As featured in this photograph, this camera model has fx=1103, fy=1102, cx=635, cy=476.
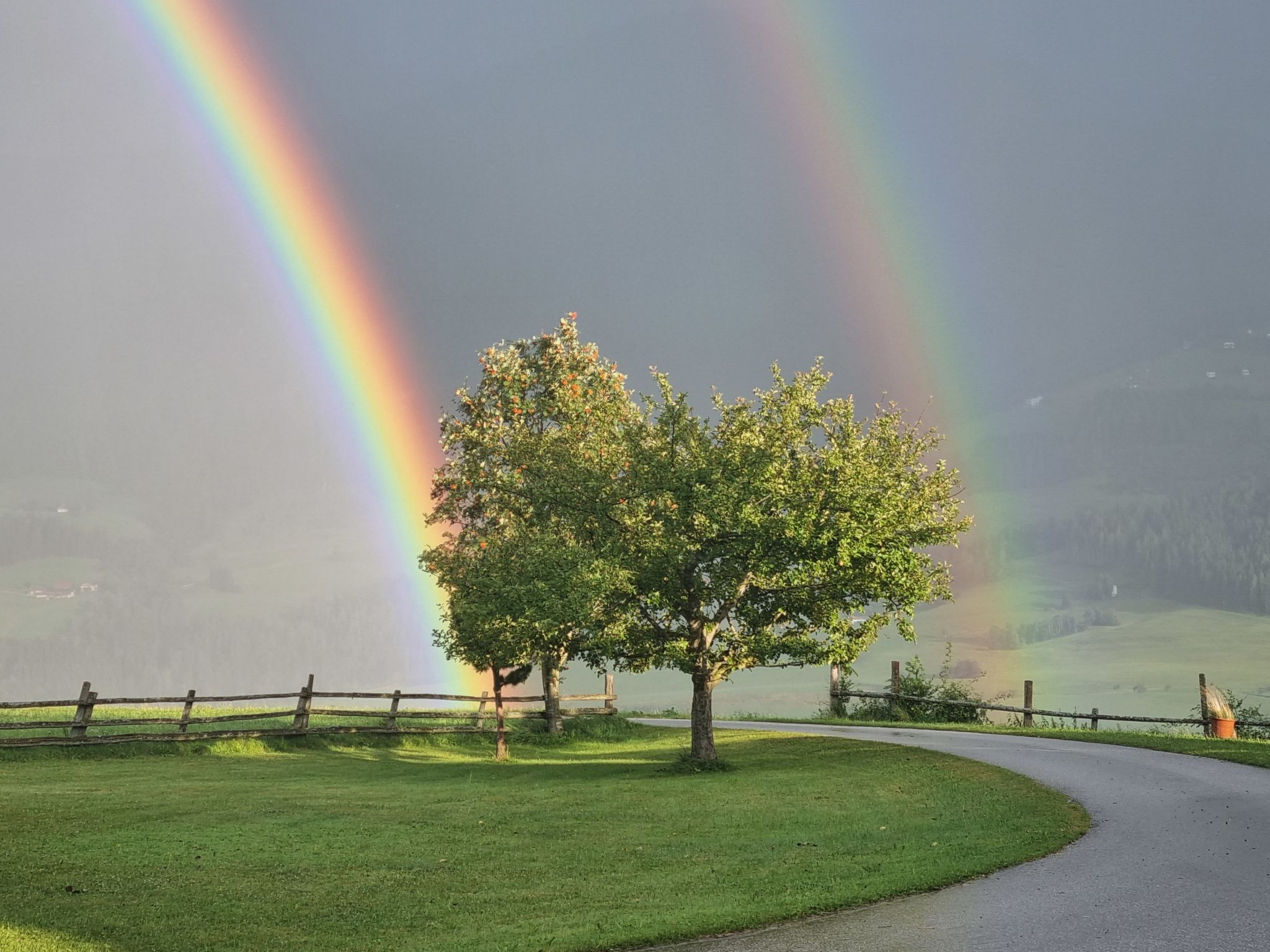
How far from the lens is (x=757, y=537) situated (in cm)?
2920

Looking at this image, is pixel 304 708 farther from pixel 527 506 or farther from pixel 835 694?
pixel 835 694

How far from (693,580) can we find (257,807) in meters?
12.9

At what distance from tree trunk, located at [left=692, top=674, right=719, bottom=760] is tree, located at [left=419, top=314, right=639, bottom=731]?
3.70 m

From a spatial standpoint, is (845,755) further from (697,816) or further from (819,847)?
(819,847)

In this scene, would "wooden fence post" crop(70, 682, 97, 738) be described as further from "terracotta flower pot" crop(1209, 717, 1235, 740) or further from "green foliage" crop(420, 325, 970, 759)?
"terracotta flower pot" crop(1209, 717, 1235, 740)

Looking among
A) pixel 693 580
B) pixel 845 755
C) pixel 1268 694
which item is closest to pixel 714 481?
pixel 693 580

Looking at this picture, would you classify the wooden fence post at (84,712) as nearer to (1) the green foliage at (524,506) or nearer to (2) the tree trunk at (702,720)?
(1) the green foliage at (524,506)

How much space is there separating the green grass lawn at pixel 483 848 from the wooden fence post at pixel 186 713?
5574mm

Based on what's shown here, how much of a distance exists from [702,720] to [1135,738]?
47.5ft

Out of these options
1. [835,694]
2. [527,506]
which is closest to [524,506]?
[527,506]

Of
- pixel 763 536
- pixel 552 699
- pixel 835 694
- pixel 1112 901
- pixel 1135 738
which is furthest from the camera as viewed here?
pixel 835 694

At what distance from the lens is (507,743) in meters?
40.8

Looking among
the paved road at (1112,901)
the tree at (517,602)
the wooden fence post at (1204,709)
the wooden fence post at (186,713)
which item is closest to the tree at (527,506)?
the tree at (517,602)

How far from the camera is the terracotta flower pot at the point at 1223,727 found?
3697 centimetres
